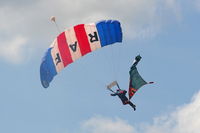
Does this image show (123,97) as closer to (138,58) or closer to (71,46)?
(138,58)

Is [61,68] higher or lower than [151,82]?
higher

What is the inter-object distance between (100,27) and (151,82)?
21.3 feet

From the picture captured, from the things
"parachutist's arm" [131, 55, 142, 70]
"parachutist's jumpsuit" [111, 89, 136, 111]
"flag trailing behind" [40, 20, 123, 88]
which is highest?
"flag trailing behind" [40, 20, 123, 88]

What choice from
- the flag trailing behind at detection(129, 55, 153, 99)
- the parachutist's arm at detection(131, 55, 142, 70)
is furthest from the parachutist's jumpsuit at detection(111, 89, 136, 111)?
the parachutist's arm at detection(131, 55, 142, 70)

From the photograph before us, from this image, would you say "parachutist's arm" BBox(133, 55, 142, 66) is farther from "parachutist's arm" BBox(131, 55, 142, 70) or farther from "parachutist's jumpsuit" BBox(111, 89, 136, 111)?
"parachutist's jumpsuit" BBox(111, 89, 136, 111)

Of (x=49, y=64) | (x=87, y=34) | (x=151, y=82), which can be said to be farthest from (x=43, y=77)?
(x=151, y=82)

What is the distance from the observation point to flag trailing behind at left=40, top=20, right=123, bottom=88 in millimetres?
52719

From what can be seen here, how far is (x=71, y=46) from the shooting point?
53094 millimetres

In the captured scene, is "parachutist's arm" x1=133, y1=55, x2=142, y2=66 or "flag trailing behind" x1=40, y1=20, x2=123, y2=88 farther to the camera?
"parachutist's arm" x1=133, y1=55, x2=142, y2=66

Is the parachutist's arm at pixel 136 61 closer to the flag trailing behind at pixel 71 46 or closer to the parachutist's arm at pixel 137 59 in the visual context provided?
the parachutist's arm at pixel 137 59

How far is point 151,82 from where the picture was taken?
5012cm

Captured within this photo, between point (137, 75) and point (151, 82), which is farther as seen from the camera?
point (137, 75)

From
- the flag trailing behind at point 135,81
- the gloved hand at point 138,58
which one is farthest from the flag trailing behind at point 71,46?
the flag trailing behind at point 135,81

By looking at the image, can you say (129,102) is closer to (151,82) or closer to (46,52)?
(151,82)
